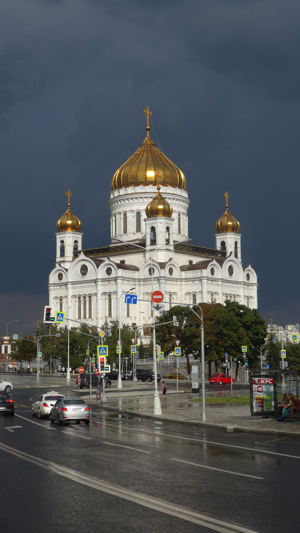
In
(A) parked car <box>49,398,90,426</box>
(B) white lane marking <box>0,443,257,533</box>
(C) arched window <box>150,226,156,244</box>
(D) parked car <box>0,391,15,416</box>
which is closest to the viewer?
(B) white lane marking <box>0,443,257,533</box>

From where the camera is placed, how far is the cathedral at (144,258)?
10381cm

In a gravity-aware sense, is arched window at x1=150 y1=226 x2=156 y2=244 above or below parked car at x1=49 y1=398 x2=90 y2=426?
above

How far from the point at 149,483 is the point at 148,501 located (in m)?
1.83

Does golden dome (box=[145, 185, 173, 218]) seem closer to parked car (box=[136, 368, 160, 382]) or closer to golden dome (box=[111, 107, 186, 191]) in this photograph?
golden dome (box=[111, 107, 186, 191])

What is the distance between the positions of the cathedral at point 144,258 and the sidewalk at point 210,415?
56.2 m

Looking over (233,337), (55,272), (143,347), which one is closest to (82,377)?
(233,337)

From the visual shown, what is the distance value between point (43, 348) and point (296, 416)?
74576 millimetres

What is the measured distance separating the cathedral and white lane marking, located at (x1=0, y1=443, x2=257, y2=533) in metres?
84.6

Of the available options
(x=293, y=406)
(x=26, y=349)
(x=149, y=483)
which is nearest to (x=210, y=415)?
(x=293, y=406)

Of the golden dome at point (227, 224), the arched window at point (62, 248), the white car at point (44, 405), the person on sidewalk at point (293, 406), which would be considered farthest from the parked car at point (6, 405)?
the golden dome at point (227, 224)

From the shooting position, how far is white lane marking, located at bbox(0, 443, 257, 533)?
10016 millimetres

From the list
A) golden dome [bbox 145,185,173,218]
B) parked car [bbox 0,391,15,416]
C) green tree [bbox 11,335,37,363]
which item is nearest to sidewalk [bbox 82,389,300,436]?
parked car [bbox 0,391,15,416]

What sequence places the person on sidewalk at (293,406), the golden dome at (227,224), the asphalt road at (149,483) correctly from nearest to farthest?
the asphalt road at (149,483) → the person on sidewalk at (293,406) → the golden dome at (227,224)

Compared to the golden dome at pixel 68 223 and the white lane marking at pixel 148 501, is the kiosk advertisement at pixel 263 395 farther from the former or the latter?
the golden dome at pixel 68 223
